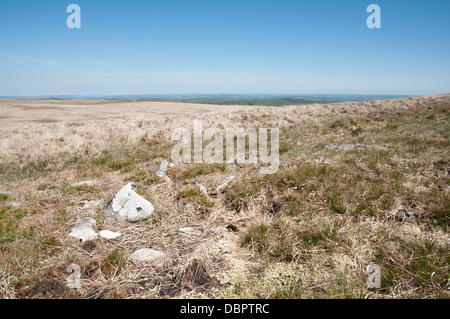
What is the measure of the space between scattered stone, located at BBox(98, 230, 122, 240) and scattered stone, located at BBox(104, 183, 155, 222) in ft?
1.21

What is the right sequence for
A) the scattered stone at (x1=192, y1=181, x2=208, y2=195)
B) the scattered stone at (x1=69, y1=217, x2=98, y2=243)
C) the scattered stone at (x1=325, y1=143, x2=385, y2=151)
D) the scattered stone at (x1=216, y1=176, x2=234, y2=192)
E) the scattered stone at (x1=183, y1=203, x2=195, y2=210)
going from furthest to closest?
the scattered stone at (x1=325, y1=143, x2=385, y2=151) < the scattered stone at (x1=216, y1=176, x2=234, y2=192) < the scattered stone at (x1=192, y1=181, x2=208, y2=195) < the scattered stone at (x1=183, y1=203, x2=195, y2=210) < the scattered stone at (x1=69, y1=217, x2=98, y2=243)

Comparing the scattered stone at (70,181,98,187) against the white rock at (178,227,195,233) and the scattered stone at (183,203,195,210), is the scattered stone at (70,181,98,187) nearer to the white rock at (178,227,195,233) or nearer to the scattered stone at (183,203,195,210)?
the scattered stone at (183,203,195,210)

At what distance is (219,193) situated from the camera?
16.8 feet

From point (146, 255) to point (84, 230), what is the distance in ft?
4.24

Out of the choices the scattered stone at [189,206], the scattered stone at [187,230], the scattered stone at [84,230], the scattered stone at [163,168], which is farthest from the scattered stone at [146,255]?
the scattered stone at [163,168]

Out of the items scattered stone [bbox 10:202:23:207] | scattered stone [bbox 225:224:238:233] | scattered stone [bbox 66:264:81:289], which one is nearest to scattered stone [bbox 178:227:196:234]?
scattered stone [bbox 225:224:238:233]

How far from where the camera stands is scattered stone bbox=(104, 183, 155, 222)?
4.15 metres

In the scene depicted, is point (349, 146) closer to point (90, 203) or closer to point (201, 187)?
point (201, 187)

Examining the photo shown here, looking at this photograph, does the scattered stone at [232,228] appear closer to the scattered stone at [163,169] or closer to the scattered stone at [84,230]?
the scattered stone at [84,230]

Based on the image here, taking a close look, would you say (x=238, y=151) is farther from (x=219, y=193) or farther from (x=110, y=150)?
(x=110, y=150)

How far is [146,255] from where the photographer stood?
10.6 feet

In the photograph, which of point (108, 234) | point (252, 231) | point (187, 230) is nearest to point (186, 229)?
point (187, 230)

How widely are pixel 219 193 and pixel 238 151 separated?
12.3 ft

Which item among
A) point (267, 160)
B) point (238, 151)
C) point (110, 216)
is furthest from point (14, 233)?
point (238, 151)
